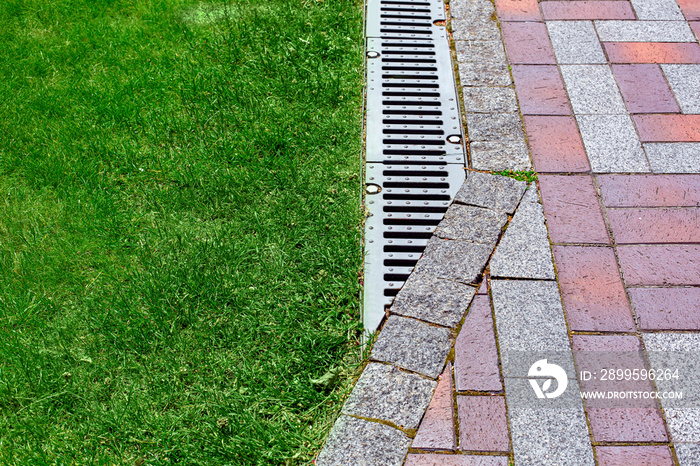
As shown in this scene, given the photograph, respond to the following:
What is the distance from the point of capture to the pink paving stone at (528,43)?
12.8 ft

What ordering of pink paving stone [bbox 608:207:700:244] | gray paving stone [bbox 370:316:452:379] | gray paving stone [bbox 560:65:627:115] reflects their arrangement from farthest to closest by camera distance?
gray paving stone [bbox 560:65:627:115]
pink paving stone [bbox 608:207:700:244]
gray paving stone [bbox 370:316:452:379]

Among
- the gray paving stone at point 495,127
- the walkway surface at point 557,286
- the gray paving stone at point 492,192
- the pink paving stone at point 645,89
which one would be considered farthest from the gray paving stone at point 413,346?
the pink paving stone at point 645,89

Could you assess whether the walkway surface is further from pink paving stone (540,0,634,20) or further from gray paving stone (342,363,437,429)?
pink paving stone (540,0,634,20)

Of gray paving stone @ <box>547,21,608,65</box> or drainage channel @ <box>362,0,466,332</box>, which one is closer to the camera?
drainage channel @ <box>362,0,466,332</box>

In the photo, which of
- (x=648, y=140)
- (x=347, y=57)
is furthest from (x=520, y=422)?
(x=347, y=57)

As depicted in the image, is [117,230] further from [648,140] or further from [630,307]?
[648,140]

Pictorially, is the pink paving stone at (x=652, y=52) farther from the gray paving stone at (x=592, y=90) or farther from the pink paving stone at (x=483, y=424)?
the pink paving stone at (x=483, y=424)

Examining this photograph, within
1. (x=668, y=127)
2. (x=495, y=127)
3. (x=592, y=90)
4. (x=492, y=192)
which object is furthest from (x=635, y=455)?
(x=592, y=90)

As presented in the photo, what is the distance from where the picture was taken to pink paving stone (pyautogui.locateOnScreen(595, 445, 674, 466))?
2.20 meters

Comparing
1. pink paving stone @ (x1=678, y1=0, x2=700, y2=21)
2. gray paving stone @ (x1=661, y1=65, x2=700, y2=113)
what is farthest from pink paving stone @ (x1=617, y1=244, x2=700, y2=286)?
pink paving stone @ (x1=678, y1=0, x2=700, y2=21)

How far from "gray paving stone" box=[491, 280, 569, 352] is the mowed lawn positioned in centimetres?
59

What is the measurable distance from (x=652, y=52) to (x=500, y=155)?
142 centimetres

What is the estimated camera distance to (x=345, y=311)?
8.89 feet

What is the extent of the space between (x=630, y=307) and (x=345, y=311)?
1.17 metres
